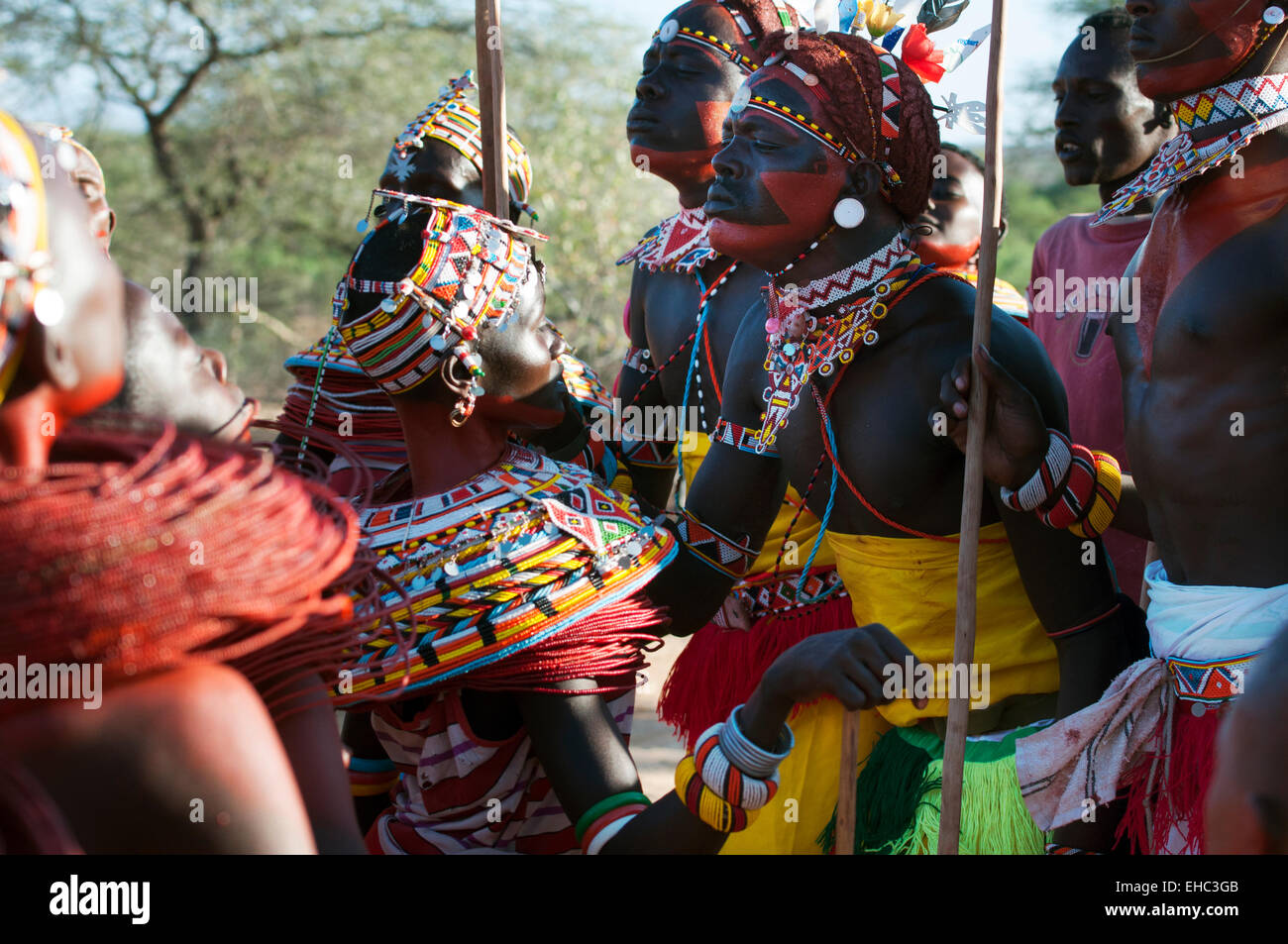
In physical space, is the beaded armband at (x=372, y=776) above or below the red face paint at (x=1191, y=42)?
below

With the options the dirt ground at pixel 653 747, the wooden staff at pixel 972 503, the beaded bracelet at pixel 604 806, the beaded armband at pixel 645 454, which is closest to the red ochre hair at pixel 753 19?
the beaded armband at pixel 645 454

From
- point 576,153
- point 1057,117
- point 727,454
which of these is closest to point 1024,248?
point 576,153

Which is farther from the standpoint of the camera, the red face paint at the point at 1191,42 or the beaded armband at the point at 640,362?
the beaded armband at the point at 640,362

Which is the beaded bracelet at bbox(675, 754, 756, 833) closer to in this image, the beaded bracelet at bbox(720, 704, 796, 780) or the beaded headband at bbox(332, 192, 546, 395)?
the beaded bracelet at bbox(720, 704, 796, 780)

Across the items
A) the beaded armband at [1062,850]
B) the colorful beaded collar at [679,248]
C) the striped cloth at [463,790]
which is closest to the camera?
the striped cloth at [463,790]

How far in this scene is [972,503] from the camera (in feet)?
8.92

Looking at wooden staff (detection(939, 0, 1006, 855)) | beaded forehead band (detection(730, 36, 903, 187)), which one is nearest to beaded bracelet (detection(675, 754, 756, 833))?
wooden staff (detection(939, 0, 1006, 855))

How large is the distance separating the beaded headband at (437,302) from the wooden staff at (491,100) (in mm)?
651

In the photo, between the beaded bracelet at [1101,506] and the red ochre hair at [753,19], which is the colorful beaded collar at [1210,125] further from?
the red ochre hair at [753,19]

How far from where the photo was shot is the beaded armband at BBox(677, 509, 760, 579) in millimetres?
3141

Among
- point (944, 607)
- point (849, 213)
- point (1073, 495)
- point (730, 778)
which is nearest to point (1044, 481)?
point (1073, 495)

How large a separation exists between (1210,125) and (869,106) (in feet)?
2.46

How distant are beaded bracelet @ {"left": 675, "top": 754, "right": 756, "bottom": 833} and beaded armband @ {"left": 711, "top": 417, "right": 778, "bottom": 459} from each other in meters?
1.30

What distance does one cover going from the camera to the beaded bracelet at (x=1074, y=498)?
2770mm
